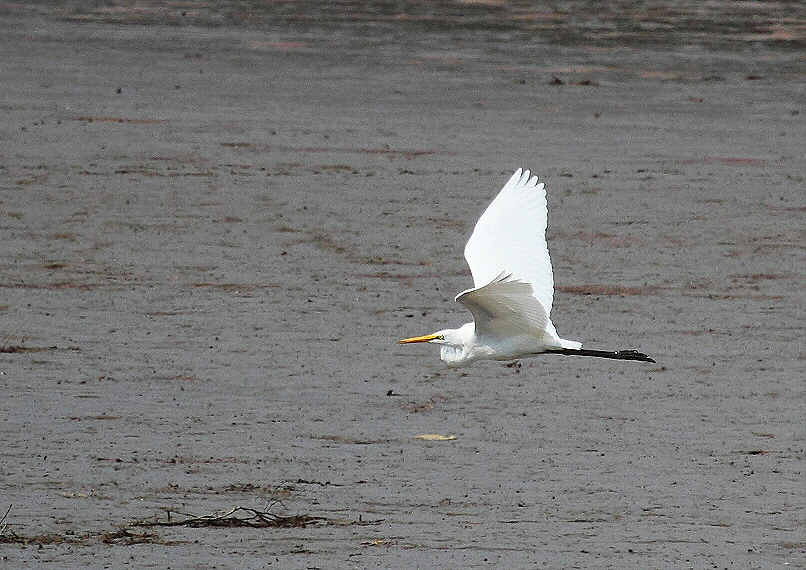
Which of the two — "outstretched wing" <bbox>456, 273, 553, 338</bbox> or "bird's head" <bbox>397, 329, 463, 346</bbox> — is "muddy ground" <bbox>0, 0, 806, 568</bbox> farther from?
"outstretched wing" <bbox>456, 273, 553, 338</bbox>

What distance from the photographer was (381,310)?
998cm

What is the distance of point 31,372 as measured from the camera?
28.6 feet

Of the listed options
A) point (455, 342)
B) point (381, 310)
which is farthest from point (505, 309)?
point (381, 310)

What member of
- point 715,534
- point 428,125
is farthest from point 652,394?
point 428,125

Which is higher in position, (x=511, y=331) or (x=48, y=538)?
(x=511, y=331)

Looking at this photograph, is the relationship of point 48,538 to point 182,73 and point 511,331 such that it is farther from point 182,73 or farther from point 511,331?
point 182,73

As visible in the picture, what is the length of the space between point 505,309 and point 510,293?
0.91ft

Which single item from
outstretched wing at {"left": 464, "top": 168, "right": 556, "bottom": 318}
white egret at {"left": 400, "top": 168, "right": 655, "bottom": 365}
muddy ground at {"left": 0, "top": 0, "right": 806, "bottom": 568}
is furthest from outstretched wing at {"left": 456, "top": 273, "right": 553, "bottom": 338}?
muddy ground at {"left": 0, "top": 0, "right": 806, "bottom": 568}

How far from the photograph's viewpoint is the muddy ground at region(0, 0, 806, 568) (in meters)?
7.10

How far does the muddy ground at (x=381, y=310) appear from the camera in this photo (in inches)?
279

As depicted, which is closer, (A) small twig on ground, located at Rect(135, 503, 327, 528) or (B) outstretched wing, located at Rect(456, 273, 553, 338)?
(B) outstretched wing, located at Rect(456, 273, 553, 338)

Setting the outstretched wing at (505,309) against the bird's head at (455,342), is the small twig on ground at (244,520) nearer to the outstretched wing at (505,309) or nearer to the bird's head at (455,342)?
the bird's head at (455,342)

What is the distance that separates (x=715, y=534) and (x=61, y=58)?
42.1 feet

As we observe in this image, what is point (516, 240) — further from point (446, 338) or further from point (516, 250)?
point (446, 338)
